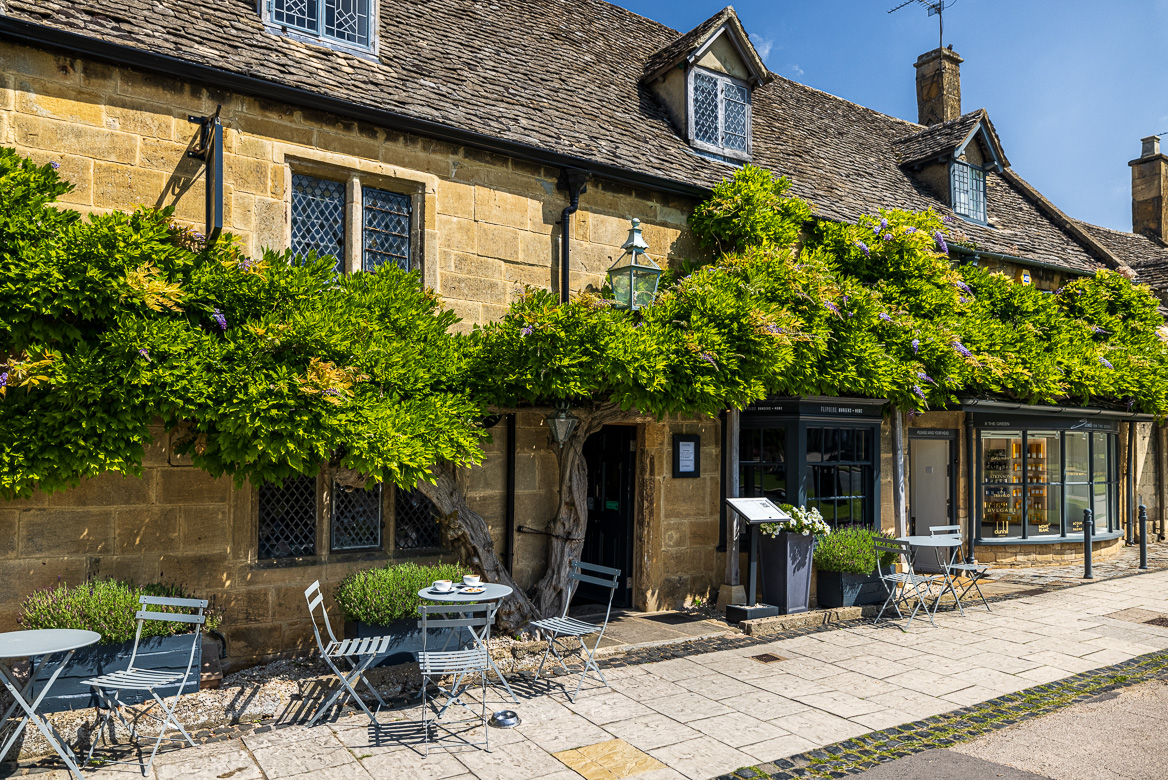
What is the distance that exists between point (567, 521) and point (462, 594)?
2526 millimetres

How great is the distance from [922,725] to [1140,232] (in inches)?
970

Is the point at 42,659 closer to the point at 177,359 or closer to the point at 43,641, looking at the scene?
the point at 43,641

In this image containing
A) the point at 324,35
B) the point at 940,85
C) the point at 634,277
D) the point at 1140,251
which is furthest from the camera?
the point at 1140,251

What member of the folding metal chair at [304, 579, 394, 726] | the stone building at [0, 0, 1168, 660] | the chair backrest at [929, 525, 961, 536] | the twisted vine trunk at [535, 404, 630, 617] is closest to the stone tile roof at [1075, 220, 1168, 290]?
the stone building at [0, 0, 1168, 660]

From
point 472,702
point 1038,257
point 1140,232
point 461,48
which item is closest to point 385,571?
point 472,702

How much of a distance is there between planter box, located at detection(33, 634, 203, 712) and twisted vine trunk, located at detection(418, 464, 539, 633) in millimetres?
2663

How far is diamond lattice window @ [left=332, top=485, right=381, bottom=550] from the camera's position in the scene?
8.23 m

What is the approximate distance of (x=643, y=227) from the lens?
34.4 feet

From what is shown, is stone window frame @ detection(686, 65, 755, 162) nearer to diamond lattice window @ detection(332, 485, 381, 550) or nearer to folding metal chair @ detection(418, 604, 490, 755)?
diamond lattice window @ detection(332, 485, 381, 550)

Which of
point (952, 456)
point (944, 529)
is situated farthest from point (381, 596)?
point (952, 456)

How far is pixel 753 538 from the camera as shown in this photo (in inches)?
389

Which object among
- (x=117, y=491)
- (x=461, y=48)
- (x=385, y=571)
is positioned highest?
(x=461, y=48)

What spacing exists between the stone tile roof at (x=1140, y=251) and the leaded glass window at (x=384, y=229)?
19314mm

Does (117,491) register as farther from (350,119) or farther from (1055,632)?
(1055,632)
